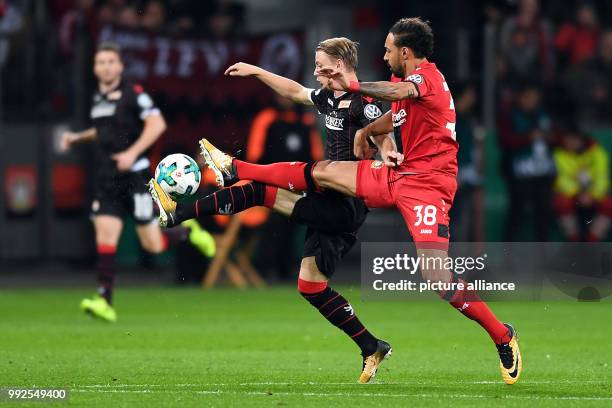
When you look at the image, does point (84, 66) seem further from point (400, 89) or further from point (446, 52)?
point (400, 89)

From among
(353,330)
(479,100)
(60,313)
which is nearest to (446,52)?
(479,100)

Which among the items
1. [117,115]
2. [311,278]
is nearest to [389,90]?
[311,278]

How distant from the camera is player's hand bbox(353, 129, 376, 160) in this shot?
10205mm

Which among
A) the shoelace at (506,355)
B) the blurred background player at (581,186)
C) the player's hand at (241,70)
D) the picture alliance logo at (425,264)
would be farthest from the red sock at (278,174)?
the blurred background player at (581,186)

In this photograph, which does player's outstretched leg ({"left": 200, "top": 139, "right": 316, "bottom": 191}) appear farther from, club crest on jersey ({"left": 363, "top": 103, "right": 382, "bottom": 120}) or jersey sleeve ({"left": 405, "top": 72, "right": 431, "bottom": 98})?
jersey sleeve ({"left": 405, "top": 72, "right": 431, "bottom": 98})

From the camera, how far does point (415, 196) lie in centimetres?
990

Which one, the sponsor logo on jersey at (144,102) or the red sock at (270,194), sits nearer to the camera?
the red sock at (270,194)

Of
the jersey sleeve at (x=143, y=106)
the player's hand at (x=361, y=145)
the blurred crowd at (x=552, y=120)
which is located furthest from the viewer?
the blurred crowd at (x=552, y=120)

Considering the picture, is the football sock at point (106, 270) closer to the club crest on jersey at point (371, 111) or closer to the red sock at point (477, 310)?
the club crest on jersey at point (371, 111)

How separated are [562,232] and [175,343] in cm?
884

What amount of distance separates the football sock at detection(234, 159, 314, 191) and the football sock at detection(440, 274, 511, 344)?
126 cm

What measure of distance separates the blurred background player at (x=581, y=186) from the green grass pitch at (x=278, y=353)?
125 inches

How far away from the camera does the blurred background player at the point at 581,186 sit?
66.4ft

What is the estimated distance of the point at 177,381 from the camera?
10.2 m
